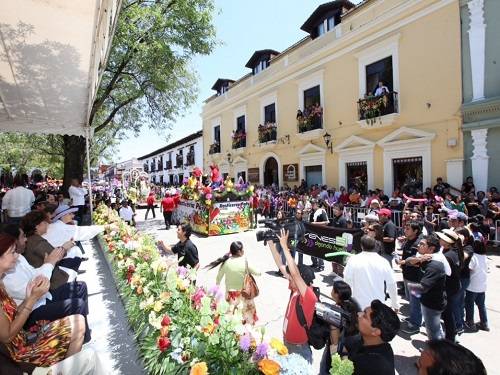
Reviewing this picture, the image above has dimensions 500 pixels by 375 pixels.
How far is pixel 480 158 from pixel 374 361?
966cm

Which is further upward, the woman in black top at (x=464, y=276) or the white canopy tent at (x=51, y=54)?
the white canopy tent at (x=51, y=54)

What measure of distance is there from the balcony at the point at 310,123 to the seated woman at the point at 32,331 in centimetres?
1316

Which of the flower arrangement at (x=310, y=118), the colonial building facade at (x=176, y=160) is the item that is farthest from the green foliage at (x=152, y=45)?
the colonial building facade at (x=176, y=160)

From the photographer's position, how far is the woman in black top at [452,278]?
3.56 meters

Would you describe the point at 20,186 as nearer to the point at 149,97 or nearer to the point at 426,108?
the point at 149,97

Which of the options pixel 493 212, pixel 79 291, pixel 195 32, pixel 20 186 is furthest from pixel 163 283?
pixel 195 32

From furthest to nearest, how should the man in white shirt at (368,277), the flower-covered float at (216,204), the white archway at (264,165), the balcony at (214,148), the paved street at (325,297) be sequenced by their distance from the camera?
the balcony at (214,148) → the white archway at (264,165) → the flower-covered float at (216,204) → the paved street at (325,297) → the man in white shirt at (368,277)

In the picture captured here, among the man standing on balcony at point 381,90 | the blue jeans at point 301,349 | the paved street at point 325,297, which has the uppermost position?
the man standing on balcony at point 381,90

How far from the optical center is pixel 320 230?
610cm

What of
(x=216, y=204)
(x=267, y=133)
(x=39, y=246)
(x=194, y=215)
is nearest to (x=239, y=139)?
(x=267, y=133)

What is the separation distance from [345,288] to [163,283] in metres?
1.83

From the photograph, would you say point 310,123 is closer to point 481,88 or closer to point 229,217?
point 229,217

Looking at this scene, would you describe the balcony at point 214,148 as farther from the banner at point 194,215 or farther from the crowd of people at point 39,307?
the crowd of people at point 39,307

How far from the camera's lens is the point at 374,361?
1886mm
